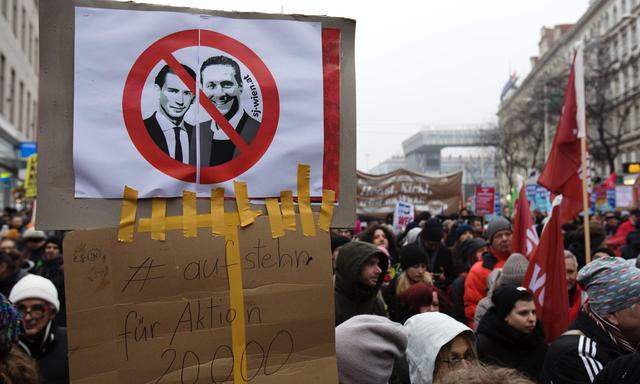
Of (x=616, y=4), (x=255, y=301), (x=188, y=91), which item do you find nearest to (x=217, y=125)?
(x=188, y=91)

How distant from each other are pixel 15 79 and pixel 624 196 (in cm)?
2876

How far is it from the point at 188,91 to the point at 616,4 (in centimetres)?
6043

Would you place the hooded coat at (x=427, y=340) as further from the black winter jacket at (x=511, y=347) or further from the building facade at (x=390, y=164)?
the building facade at (x=390, y=164)

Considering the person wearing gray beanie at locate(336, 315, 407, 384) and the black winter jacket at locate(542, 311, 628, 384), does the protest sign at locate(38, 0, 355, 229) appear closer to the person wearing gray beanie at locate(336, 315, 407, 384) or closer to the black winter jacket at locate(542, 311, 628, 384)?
the person wearing gray beanie at locate(336, 315, 407, 384)

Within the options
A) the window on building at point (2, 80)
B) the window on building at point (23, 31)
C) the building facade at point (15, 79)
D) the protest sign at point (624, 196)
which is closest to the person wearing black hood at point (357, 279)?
the protest sign at point (624, 196)

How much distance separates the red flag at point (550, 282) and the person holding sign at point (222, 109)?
3.08 metres

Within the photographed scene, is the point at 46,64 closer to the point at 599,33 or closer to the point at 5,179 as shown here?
the point at 5,179

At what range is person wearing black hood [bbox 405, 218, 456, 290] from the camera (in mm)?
6836

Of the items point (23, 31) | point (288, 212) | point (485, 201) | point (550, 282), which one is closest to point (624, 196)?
point (485, 201)

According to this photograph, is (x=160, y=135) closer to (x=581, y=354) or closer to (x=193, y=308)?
(x=193, y=308)

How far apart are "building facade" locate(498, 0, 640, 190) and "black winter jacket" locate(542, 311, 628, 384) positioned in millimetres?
35365

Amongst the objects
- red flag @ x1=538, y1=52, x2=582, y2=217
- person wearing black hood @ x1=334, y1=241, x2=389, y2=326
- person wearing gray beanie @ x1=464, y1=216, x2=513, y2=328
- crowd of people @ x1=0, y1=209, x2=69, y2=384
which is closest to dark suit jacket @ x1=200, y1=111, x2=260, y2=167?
crowd of people @ x1=0, y1=209, x2=69, y2=384

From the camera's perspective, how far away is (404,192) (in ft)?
48.6

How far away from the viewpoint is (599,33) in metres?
57.7
